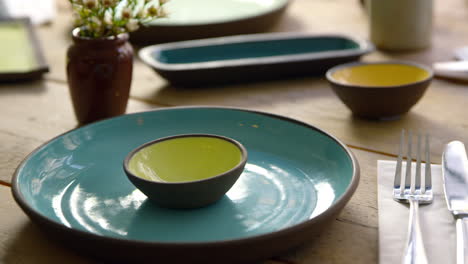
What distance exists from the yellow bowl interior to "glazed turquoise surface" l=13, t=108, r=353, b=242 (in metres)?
0.23

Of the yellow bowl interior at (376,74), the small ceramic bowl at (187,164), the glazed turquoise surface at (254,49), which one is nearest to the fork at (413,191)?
the small ceramic bowl at (187,164)

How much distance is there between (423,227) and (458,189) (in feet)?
0.22

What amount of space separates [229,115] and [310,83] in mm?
304

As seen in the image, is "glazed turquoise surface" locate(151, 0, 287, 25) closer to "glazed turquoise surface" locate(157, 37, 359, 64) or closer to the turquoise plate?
"glazed turquoise surface" locate(157, 37, 359, 64)

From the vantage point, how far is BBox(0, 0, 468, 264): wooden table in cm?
57

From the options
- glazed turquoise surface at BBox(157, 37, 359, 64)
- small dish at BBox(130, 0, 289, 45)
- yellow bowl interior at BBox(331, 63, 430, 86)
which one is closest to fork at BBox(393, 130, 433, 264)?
yellow bowl interior at BBox(331, 63, 430, 86)

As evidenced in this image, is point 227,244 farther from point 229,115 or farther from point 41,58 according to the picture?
point 41,58

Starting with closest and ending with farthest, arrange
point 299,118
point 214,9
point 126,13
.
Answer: point 126,13 < point 299,118 < point 214,9

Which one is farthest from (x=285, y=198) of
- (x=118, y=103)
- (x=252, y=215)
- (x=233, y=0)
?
(x=233, y=0)

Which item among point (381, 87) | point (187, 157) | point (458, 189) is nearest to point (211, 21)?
point (381, 87)

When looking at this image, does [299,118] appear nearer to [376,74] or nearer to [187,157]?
[376,74]

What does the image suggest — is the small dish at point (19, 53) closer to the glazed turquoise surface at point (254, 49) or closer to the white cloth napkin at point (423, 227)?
the glazed turquoise surface at point (254, 49)

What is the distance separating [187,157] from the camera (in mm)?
661

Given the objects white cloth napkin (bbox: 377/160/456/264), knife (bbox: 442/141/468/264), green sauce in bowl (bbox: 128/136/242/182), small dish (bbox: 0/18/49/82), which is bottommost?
white cloth napkin (bbox: 377/160/456/264)
